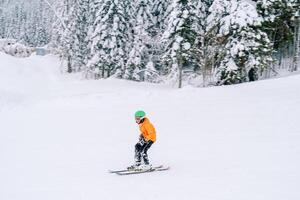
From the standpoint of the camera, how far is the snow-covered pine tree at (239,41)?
1211 inches

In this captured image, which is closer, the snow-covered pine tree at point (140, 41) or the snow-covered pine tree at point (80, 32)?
the snow-covered pine tree at point (140, 41)

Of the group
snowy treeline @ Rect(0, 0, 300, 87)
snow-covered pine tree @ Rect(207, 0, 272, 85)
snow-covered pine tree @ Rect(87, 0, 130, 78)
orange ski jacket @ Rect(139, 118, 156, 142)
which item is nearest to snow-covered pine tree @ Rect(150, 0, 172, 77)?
snowy treeline @ Rect(0, 0, 300, 87)

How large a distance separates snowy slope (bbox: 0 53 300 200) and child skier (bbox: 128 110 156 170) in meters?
0.51

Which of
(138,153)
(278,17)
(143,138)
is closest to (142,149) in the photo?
(138,153)

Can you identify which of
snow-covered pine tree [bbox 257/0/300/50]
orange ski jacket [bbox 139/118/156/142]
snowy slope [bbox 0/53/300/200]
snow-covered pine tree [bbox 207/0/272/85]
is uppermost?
snow-covered pine tree [bbox 257/0/300/50]

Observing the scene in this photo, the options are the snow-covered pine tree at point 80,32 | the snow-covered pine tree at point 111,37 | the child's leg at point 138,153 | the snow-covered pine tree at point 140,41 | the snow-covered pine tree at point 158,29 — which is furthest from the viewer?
the snow-covered pine tree at point 80,32

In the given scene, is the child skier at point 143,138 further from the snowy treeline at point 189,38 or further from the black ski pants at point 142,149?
the snowy treeline at point 189,38

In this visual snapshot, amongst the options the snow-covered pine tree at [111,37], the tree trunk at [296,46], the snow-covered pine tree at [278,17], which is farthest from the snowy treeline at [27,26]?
the snow-covered pine tree at [278,17]

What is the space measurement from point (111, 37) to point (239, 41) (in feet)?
57.1

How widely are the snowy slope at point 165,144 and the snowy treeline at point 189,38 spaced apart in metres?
4.00

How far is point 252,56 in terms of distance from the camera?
30875mm

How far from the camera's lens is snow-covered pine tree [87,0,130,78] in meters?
44.7

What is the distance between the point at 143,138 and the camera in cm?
1177

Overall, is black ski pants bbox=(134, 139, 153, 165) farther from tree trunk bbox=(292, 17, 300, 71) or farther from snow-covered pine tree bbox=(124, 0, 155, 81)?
snow-covered pine tree bbox=(124, 0, 155, 81)
